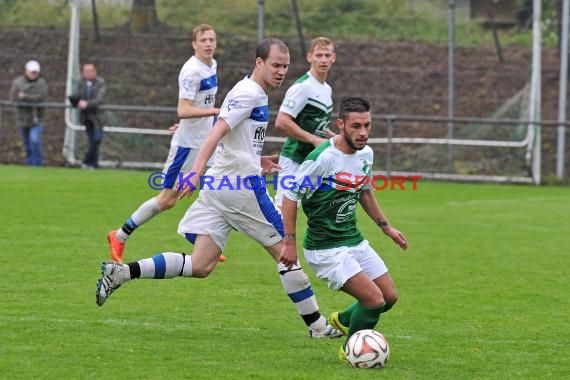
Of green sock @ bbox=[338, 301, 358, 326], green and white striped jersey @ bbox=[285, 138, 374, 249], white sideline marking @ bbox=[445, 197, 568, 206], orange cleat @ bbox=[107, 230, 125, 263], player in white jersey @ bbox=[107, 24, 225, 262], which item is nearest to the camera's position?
green and white striped jersey @ bbox=[285, 138, 374, 249]

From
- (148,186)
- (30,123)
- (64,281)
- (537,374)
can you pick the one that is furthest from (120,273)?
(30,123)

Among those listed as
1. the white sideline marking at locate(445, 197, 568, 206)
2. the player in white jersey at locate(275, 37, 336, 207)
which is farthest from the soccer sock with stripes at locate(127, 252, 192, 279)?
the white sideline marking at locate(445, 197, 568, 206)

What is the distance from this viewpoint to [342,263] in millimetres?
6867

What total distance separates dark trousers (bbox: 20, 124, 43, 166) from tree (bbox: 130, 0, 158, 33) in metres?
3.68

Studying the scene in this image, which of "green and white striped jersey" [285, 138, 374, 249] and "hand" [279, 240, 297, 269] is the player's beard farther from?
"hand" [279, 240, 297, 269]

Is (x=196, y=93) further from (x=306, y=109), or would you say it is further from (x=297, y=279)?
(x=297, y=279)

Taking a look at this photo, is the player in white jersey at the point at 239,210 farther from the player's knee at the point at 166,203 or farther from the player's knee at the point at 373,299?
the player's knee at the point at 166,203

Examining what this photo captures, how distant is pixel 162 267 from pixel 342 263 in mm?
1358

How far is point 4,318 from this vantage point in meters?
7.70

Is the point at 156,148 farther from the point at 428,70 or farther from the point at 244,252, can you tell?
the point at 244,252

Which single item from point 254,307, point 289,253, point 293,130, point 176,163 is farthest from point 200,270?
point 176,163

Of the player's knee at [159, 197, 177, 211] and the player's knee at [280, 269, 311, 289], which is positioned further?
the player's knee at [159, 197, 177, 211]

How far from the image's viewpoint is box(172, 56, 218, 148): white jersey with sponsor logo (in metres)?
11.0

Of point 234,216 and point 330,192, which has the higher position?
point 330,192
